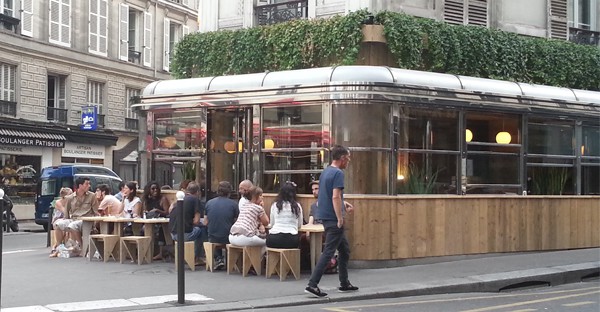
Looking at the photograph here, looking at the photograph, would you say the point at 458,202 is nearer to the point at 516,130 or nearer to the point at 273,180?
the point at 516,130

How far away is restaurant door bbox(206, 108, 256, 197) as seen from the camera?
15.1m

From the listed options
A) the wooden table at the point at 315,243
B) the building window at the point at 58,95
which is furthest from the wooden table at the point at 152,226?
the building window at the point at 58,95

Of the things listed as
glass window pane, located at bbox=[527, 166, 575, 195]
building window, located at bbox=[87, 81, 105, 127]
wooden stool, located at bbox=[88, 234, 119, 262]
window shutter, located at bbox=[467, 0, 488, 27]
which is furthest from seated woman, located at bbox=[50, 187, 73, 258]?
building window, located at bbox=[87, 81, 105, 127]

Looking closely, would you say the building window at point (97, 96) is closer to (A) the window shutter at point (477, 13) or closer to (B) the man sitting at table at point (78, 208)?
(B) the man sitting at table at point (78, 208)

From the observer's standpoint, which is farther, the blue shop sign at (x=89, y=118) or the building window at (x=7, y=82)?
the blue shop sign at (x=89, y=118)

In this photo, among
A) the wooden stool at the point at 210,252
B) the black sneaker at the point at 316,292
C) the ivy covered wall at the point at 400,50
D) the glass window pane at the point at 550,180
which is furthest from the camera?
the glass window pane at the point at 550,180

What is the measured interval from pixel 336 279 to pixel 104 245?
435 cm

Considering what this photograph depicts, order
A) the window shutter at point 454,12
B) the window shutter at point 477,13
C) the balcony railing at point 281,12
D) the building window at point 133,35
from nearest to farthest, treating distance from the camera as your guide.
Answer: the window shutter at point 454,12
the balcony railing at point 281,12
the window shutter at point 477,13
the building window at point 133,35

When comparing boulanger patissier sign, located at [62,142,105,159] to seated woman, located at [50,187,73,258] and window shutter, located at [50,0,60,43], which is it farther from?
seated woman, located at [50,187,73,258]

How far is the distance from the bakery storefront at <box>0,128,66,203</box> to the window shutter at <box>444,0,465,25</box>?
20221mm

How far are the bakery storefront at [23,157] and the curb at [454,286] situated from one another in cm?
2296

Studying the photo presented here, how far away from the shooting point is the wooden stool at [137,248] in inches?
531

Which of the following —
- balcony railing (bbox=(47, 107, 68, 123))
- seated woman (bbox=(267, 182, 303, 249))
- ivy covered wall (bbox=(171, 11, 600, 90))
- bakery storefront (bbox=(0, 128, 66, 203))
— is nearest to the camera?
seated woman (bbox=(267, 182, 303, 249))

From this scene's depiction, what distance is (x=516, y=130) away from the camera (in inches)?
592
